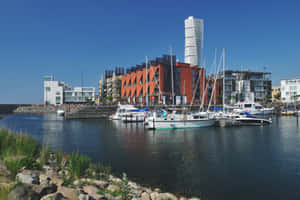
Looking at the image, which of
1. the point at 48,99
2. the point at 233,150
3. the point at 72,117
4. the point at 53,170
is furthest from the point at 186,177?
the point at 48,99

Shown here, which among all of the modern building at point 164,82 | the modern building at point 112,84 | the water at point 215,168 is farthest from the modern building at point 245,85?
the water at point 215,168

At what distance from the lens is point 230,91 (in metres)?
130

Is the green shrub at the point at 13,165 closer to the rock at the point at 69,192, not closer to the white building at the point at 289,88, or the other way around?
the rock at the point at 69,192

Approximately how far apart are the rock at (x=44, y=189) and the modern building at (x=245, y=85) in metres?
127

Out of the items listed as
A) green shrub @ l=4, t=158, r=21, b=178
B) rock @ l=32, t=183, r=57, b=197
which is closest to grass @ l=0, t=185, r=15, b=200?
rock @ l=32, t=183, r=57, b=197

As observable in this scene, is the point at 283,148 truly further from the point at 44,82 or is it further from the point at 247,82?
the point at 44,82

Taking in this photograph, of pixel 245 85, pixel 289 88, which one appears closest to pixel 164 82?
pixel 245 85

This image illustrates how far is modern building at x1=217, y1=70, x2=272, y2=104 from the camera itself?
129 meters

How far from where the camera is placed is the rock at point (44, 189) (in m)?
8.25

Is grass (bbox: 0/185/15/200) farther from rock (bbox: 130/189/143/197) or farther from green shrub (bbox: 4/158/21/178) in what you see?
rock (bbox: 130/189/143/197)

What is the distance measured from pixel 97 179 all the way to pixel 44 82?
7743 inches

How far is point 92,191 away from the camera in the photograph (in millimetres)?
9672

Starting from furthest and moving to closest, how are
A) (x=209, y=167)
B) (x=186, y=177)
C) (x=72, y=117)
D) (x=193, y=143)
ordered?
(x=72, y=117) < (x=193, y=143) < (x=209, y=167) < (x=186, y=177)

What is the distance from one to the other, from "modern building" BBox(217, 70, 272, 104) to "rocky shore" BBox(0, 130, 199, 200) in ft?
405
